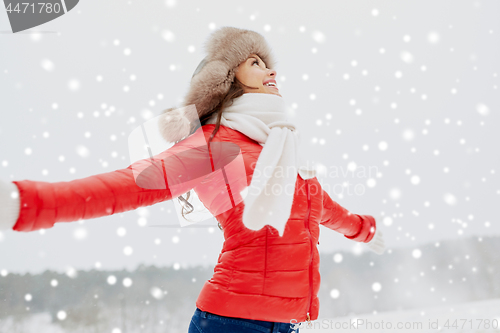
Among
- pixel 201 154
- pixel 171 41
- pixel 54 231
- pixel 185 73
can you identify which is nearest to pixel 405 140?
pixel 185 73

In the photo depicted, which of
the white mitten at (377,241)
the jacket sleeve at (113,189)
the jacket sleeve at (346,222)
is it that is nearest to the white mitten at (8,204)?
the jacket sleeve at (113,189)

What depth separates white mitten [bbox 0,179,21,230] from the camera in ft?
1.48

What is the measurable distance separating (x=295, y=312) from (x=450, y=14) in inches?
140

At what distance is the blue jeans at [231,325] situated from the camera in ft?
2.21

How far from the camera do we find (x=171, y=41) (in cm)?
285

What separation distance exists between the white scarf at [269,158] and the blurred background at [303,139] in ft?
3.52

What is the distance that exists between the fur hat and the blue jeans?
45 centimetres

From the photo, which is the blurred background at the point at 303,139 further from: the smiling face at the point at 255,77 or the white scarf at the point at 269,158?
the white scarf at the point at 269,158

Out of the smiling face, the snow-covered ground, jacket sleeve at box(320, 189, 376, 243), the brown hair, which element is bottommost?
the snow-covered ground

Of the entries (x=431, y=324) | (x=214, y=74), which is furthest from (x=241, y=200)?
(x=431, y=324)

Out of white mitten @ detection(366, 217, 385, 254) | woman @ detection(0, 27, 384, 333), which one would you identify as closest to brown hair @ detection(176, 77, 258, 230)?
woman @ detection(0, 27, 384, 333)

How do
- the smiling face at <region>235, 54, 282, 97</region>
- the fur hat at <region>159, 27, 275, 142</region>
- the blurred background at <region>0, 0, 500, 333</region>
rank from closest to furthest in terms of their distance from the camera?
1. the fur hat at <region>159, 27, 275, 142</region>
2. the smiling face at <region>235, 54, 282, 97</region>
3. the blurred background at <region>0, 0, 500, 333</region>

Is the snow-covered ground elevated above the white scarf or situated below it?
below

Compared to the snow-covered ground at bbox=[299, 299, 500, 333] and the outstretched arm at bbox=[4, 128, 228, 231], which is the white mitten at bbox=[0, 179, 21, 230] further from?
the snow-covered ground at bbox=[299, 299, 500, 333]
